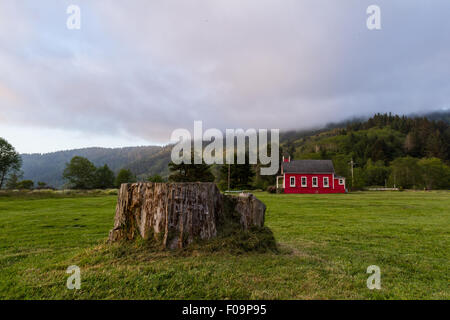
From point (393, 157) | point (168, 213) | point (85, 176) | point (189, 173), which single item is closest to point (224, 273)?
point (168, 213)

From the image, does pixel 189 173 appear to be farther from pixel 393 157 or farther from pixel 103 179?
pixel 393 157

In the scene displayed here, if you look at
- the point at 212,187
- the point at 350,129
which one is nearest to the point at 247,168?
the point at 212,187

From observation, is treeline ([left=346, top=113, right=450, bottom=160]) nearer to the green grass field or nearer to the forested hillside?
the forested hillside

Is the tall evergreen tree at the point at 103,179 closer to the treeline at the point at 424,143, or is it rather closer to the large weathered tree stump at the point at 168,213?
the large weathered tree stump at the point at 168,213

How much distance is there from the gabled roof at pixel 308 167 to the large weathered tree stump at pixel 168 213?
140ft

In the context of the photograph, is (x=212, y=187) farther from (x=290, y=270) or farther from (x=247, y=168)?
Answer: (x=247, y=168)

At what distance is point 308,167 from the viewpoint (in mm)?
46656

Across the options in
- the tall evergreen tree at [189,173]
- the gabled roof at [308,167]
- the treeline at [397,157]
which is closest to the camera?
the tall evergreen tree at [189,173]

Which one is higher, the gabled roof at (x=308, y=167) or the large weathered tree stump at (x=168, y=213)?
the gabled roof at (x=308, y=167)

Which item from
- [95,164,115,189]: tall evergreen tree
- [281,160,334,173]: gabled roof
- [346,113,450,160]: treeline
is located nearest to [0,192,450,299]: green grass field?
[281,160,334,173]: gabled roof

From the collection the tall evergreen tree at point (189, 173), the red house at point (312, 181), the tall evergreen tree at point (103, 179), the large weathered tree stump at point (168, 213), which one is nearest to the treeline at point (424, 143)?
the red house at point (312, 181)

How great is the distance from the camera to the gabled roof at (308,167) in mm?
45694

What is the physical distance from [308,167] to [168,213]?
4629 centimetres

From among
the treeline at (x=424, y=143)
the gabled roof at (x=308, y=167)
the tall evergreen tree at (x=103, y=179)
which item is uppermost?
the treeline at (x=424, y=143)
